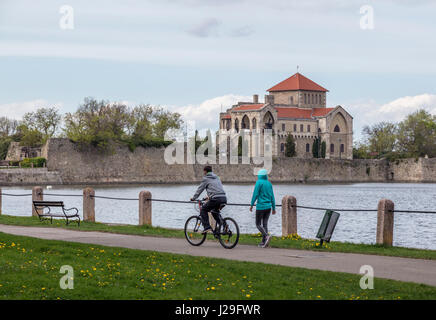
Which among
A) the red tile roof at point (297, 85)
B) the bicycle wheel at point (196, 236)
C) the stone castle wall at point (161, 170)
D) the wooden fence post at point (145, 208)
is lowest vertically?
the bicycle wheel at point (196, 236)

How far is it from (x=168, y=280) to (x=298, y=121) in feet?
398

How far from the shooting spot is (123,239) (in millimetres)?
17297

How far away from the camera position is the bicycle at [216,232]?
1592 cm

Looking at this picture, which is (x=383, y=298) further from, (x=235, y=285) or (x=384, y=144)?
Answer: (x=384, y=144)

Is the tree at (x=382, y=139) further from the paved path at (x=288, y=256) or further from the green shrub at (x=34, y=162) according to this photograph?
the paved path at (x=288, y=256)

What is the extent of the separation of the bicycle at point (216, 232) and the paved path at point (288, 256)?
0.54 ft

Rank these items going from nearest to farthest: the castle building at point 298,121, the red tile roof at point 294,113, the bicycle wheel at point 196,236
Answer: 1. the bicycle wheel at point 196,236
2. the castle building at point 298,121
3. the red tile roof at point 294,113

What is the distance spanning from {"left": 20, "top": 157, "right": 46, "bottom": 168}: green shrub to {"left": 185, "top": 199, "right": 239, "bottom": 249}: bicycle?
64262mm

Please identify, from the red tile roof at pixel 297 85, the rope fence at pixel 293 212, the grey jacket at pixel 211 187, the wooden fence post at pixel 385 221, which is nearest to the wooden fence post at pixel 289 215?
the rope fence at pixel 293 212

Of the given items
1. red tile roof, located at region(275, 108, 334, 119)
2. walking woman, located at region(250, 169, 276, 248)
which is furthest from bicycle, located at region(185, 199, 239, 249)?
red tile roof, located at region(275, 108, 334, 119)

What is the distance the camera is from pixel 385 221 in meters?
16.5

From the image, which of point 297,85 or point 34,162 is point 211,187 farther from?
point 297,85

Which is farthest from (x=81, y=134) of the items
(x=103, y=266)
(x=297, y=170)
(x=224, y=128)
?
(x=103, y=266)

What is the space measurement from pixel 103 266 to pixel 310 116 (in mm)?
123615
